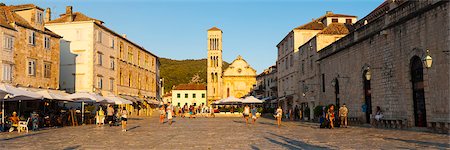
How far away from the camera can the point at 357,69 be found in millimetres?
27047

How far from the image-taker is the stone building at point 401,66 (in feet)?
56.2

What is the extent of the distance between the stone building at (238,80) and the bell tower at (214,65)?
9.89 ft

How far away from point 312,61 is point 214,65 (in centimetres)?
6740

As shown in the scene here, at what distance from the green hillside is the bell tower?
118ft

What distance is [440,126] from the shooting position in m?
17.1

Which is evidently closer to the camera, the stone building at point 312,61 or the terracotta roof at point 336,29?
the stone building at point 312,61

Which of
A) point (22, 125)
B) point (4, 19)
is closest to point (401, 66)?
point (22, 125)

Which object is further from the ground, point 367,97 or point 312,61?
point 312,61

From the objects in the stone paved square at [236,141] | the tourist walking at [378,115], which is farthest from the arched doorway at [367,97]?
the stone paved square at [236,141]

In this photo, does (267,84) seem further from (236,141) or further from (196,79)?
(196,79)

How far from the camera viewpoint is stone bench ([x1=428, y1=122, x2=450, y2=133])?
16.5 m

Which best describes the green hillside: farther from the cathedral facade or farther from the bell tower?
the cathedral facade

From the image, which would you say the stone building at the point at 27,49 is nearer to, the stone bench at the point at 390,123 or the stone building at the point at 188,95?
the stone bench at the point at 390,123

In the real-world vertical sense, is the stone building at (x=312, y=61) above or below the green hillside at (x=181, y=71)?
below
